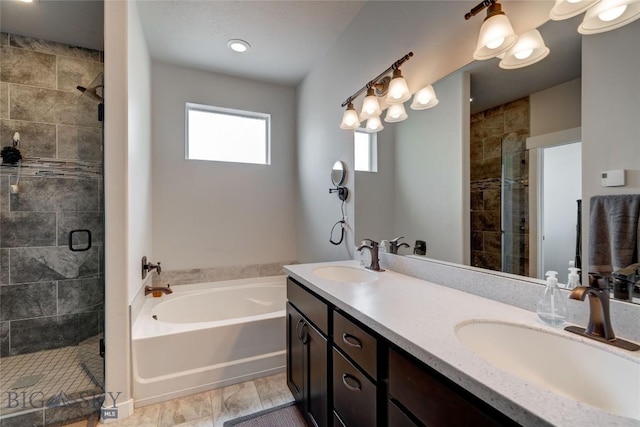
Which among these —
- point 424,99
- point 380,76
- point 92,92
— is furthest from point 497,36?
point 92,92

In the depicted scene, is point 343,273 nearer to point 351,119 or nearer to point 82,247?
point 351,119

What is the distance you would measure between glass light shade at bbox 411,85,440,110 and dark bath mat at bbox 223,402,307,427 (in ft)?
6.33

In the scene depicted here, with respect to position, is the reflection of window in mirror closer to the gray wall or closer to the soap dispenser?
the gray wall

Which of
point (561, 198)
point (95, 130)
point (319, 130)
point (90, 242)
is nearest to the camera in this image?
point (561, 198)

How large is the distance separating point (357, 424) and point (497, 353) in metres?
0.56

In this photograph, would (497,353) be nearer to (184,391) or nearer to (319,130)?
(184,391)

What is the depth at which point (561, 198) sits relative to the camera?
0.99 m

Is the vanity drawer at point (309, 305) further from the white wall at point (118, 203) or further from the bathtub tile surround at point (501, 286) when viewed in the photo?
the white wall at point (118, 203)

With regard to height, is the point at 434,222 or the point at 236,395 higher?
the point at 434,222

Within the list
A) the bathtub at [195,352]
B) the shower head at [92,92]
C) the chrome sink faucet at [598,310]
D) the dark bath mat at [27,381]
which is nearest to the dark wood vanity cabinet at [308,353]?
the bathtub at [195,352]

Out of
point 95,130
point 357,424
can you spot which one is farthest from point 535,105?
point 95,130

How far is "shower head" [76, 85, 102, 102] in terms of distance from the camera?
6.28ft

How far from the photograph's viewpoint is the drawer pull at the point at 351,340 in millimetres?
1026

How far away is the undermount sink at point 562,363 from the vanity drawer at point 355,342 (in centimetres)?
29
